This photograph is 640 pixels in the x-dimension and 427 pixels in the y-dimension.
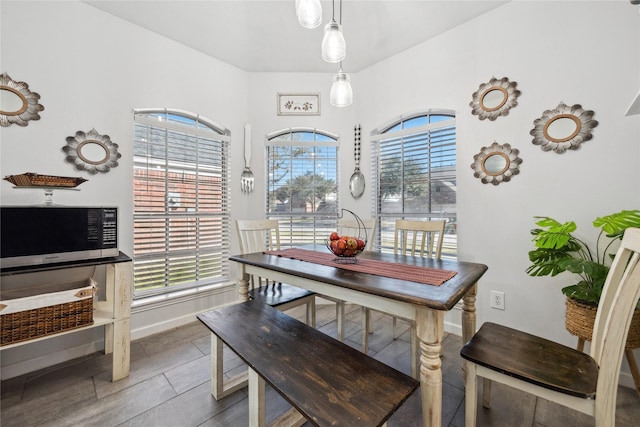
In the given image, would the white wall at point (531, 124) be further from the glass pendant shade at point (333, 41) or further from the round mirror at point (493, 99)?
the glass pendant shade at point (333, 41)

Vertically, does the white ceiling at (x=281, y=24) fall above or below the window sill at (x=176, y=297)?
above

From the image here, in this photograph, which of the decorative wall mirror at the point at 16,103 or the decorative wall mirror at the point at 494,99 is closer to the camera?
the decorative wall mirror at the point at 16,103

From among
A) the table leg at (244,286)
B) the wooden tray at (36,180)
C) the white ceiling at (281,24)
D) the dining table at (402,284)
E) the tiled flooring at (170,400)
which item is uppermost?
the white ceiling at (281,24)

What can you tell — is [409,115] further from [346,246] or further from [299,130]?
[346,246]

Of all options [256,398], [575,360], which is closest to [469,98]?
[575,360]

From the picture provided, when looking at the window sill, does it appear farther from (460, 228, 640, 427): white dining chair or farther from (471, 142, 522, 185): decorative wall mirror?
(471, 142, 522, 185): decorative wall mirror

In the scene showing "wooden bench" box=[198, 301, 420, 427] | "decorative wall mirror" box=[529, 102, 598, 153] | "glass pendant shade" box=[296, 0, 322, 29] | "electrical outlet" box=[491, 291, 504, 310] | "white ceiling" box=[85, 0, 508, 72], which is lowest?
"electrical outlet" box=[491, 291, 504, 310]

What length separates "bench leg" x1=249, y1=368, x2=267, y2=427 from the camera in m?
1.14

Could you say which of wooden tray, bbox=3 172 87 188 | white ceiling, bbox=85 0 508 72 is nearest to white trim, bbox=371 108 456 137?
white ceiling, bbox=85 0 508 72

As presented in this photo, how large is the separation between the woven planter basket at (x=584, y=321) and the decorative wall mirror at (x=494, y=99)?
152cm

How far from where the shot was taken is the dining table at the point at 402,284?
3.45ft

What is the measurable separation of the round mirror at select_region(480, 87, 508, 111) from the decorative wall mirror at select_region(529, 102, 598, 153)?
32cm

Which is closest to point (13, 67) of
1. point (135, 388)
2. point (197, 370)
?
point (135, 388)

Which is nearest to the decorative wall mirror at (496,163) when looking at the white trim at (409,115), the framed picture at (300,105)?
the white trim at (409,115)
